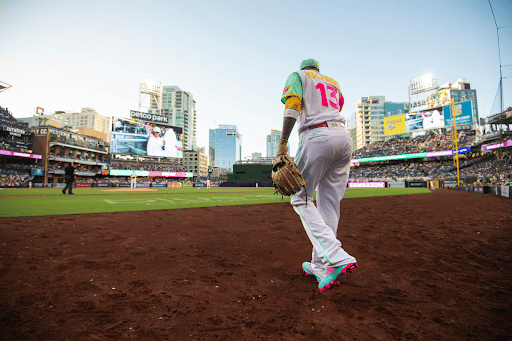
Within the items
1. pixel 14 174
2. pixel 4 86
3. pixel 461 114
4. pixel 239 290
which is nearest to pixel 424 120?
pixel 461 114

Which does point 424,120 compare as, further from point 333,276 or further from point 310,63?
point 333,276

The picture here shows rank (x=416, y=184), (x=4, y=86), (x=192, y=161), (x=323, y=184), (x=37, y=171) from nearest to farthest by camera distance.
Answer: (x=323, y=184) < (x=416, y=184) < (x=4, y=86) < (x=37, y=171) < (x=192, y=161)

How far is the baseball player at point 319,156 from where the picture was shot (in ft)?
6.75

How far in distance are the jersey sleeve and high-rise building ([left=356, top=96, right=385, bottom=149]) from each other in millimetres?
104949

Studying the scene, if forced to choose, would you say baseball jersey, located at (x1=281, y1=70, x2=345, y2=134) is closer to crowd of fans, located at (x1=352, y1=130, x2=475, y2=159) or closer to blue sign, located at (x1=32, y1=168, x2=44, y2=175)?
crowd of fans, located at (x1=352, y1=130, x2=475, y2=159)

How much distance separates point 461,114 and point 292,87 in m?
52.1

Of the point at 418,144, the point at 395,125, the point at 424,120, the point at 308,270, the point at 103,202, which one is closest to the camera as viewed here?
the point at 308,270

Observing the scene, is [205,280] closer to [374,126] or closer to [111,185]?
[111,185]

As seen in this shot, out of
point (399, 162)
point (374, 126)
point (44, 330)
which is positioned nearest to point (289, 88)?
point (44, 330)

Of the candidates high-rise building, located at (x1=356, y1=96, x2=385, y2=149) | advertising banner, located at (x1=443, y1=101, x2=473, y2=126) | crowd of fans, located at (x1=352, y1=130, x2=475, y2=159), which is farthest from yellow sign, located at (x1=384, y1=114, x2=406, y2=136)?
high-rise building, located at (x1=356, y1=96, x2=385, y2=149)

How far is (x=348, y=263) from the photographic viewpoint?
6.26ft

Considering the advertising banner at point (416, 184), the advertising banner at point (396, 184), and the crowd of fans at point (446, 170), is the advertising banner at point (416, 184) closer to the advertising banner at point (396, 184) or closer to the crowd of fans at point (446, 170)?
the advertising banner at point (396, 184)

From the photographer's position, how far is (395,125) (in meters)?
48.3

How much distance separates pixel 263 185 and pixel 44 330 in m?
39.4
